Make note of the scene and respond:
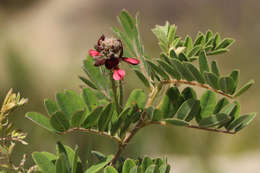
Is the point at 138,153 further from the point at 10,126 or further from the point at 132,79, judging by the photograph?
the point at 10,126

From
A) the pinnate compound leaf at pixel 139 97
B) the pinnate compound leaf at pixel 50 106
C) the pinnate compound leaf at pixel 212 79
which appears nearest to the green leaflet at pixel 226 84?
the pinnate compound leaf at pixel 212 79

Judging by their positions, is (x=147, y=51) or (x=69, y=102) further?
(x=147, y=51)

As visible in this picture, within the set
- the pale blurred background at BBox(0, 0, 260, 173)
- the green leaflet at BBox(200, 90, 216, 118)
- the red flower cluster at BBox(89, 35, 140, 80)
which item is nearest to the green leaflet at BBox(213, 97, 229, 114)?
the green leaflet at BBox(200, 90, 216, 118)

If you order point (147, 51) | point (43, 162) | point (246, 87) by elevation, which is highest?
point (147, 51)

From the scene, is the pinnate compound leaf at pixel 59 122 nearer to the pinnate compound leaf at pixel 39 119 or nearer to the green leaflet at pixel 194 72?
the pinnate compound leaf at pixel 39 119

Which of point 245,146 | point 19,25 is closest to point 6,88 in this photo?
point 245,146

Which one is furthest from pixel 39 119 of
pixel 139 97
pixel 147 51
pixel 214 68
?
pixel 147 51

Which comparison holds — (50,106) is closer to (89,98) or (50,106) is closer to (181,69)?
(89,98)
